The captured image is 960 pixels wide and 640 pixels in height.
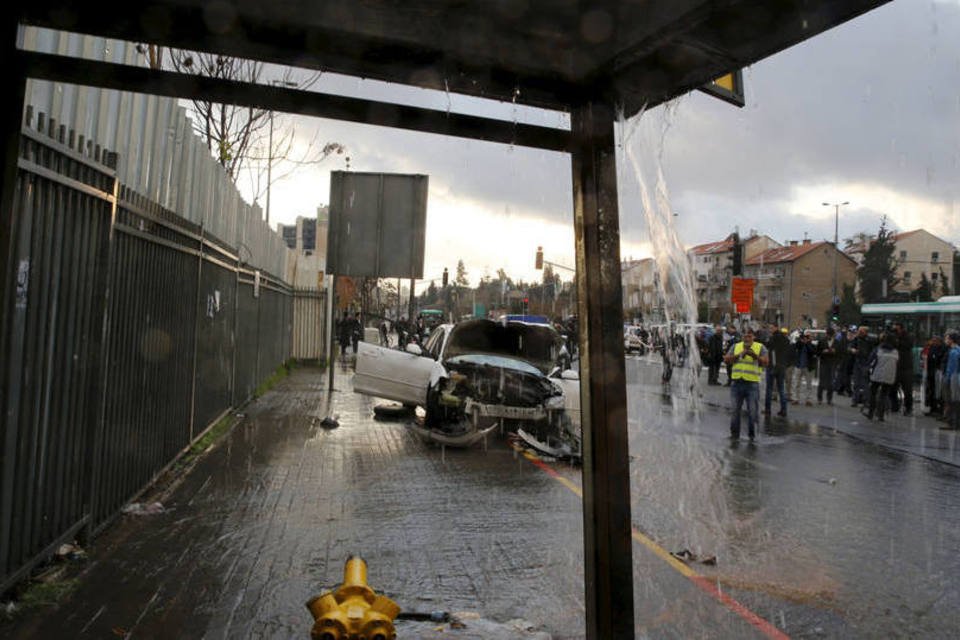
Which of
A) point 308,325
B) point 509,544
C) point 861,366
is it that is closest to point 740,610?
point 509,544

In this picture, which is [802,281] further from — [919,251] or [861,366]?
[861,366]

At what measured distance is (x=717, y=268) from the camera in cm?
9412

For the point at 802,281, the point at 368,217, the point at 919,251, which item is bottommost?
the point at 368,217

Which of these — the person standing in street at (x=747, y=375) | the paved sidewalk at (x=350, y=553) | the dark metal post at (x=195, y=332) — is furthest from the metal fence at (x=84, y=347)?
the person standing in street at (x=747, y=375)

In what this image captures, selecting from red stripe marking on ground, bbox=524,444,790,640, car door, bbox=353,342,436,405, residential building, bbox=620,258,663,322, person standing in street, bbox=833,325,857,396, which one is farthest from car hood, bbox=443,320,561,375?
residential building, bbox=620,258,663,322

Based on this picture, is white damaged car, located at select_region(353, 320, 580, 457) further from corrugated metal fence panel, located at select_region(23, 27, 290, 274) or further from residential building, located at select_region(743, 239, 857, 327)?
residential building, located at select_region(743, 239, 857, 327)

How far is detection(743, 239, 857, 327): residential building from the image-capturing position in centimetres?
8512

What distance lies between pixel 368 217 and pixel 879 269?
218 feet

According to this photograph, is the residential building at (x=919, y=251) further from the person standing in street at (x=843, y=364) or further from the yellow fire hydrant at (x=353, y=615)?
the yellow fire hydrant at (x=353, y=615)

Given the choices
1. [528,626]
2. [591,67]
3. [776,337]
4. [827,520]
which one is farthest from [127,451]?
[776,337]

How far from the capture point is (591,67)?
3.25 metres

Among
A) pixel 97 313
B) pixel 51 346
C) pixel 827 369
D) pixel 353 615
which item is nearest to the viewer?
pixel 353 615

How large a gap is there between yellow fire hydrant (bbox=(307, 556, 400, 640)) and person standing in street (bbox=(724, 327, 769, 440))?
968 centimetres

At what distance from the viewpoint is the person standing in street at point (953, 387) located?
14617 millimetres
